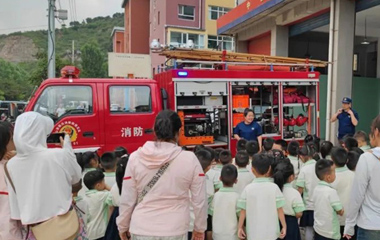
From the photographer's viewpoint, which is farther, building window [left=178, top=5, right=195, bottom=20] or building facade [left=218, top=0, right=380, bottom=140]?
building window [left=178, top=5, right=195, bottom=20]

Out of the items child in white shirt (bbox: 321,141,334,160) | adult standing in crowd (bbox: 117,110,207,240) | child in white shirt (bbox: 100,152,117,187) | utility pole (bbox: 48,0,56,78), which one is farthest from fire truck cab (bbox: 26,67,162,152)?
utility pole (bbox: 48,0,56,78)

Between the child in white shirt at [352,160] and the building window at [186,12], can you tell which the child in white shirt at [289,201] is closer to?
the child in white shirt at [352,160]

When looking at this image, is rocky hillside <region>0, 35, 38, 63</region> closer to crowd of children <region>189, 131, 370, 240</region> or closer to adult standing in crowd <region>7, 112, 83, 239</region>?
crowd of children <region>189, 131, 370, 240</region>

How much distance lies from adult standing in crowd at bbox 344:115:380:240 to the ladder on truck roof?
4.25m

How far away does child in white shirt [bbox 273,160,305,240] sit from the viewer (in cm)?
322

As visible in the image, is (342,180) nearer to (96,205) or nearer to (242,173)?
(242,173)

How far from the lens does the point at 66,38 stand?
81.8m

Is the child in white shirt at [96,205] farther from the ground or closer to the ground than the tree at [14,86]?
closer to the ground

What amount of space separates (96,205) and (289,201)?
184 centimetres

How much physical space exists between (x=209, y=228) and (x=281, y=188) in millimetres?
860

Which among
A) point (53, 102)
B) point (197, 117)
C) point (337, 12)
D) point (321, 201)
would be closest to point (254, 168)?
point (321, 201)

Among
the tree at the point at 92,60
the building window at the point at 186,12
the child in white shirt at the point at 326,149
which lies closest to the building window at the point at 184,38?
the building window at the point at 186,12

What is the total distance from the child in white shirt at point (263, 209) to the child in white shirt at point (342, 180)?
89 centimetres

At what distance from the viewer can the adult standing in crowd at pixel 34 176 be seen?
225 cm
